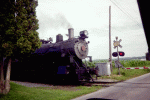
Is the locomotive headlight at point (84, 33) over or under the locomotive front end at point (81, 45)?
over

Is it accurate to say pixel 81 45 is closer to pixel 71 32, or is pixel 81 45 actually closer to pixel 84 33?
pixel 84 33

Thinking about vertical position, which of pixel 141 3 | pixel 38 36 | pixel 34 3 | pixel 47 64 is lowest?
pixel 47 64

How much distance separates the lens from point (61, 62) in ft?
38.7

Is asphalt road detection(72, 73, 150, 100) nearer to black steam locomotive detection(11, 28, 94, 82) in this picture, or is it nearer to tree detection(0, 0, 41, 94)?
black steam locomotive detection(11, 28, 94, 82)

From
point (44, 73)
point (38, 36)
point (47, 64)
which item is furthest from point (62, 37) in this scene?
point (38, 36)

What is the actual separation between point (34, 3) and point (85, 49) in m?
6.29

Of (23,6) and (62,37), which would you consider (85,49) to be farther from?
(23,6)

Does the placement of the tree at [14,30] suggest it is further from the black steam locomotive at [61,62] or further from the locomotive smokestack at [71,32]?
the locomotive smokestack at [71,32]

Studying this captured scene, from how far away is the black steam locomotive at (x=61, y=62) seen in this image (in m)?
→ 11.0

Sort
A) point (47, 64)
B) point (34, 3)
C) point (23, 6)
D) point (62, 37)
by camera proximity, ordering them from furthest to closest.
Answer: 1. point (62, 37)
2. point (47, 64)
3. point (34, 3)
4. point (23, 6)

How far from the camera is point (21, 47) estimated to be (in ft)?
21.2

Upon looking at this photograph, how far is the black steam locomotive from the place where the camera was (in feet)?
36.2

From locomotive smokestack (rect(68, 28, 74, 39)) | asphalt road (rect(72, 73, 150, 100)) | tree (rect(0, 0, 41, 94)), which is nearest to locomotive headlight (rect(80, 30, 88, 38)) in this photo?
locomotive smokestack (rect(68, 28, 74, 39))

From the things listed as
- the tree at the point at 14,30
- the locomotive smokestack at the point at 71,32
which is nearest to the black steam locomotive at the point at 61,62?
the locomotive smokestack at the point at 71,32
